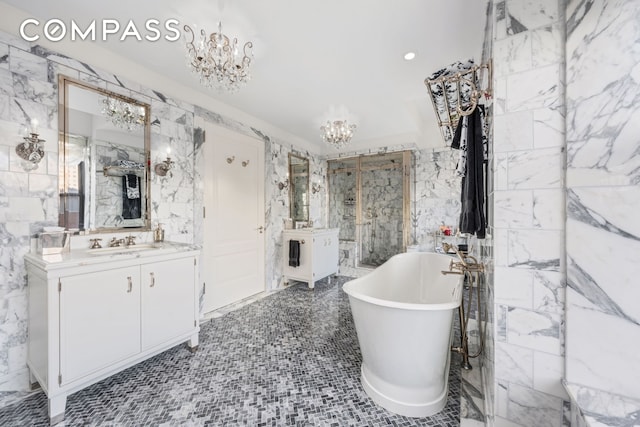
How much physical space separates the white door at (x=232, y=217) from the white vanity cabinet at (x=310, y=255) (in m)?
0.46

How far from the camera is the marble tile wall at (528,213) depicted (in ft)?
3.50

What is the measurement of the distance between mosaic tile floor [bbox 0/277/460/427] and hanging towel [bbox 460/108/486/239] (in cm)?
119

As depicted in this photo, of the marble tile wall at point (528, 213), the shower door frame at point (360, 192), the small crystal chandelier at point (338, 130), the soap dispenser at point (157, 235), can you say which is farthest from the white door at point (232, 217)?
the marble tile wall at point (528, 213)

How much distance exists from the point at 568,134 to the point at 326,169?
4.45m

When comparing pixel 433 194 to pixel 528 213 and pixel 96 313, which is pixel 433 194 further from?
pixel 96 313

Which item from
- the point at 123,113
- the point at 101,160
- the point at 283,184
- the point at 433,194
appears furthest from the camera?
the point at 433,194

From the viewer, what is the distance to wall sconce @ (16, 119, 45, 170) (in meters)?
1.73

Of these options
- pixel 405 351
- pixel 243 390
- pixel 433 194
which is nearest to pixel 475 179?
pixel 405 351

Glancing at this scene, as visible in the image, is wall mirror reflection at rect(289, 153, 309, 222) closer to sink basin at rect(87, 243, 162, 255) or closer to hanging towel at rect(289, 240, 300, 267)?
hanging towel at rect(289, 240, 300, 267)

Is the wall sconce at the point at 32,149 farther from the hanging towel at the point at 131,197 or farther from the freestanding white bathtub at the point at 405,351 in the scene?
the freestanding white bathtub at the point at 405,351

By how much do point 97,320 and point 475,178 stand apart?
2.61 metres

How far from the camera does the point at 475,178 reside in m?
1.55

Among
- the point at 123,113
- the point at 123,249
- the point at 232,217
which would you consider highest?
the point at 123,113

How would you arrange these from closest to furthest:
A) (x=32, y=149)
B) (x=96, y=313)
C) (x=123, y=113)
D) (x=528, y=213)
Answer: (x=528, y=213) < (x=96, y=313) < (x=32, y=149) < (x=123, y=113)
